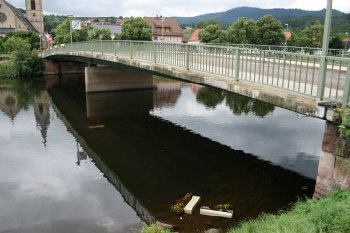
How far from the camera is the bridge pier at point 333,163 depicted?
906 centimetres

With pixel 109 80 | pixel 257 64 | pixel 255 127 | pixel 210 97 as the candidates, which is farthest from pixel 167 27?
pixel 257 64

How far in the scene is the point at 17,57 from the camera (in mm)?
49156

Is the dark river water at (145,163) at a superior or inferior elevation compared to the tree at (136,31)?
inferior

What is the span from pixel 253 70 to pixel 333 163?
6.60 meters

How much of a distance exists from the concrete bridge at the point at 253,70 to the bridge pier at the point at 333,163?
0.58m

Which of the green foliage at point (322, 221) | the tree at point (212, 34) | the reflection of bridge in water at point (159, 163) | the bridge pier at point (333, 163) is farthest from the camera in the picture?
the tree at point (212, 34)

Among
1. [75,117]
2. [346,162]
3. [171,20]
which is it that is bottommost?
[75,117]

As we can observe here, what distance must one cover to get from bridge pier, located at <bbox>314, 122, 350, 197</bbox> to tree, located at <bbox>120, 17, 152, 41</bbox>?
65332mm

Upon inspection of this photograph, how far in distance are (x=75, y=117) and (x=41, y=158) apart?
9873 millimetres

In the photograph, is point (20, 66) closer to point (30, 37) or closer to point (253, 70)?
point (30, 37)

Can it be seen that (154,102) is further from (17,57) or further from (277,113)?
(17,57)

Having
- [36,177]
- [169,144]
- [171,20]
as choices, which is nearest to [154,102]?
[169,144]

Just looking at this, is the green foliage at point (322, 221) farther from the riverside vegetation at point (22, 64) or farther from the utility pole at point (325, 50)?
the riverside vegetation at point (22, 64)

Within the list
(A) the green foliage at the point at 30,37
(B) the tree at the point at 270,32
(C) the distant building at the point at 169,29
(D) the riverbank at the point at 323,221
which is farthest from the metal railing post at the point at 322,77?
(C) the distant building at the point at 169,29
